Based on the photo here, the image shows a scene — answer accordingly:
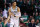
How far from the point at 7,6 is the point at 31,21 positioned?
1.83ft

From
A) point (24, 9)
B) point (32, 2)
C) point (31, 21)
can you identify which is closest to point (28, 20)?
point (31, 21)

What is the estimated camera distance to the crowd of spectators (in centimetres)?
210

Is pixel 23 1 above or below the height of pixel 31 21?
above

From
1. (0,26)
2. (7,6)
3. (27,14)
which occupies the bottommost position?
(0,26)

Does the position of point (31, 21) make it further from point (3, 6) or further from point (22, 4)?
point (3, 6)

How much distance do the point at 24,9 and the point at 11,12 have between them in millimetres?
261

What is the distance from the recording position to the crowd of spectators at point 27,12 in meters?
2.10

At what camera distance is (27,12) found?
6.93ft

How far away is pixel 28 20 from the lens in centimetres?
211

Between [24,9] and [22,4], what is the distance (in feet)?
0.35

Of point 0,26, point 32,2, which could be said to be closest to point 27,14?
point 32,2

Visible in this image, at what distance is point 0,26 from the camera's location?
2123 mm

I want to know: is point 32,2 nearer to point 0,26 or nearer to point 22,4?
point 22,4

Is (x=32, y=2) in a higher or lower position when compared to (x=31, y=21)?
higher
